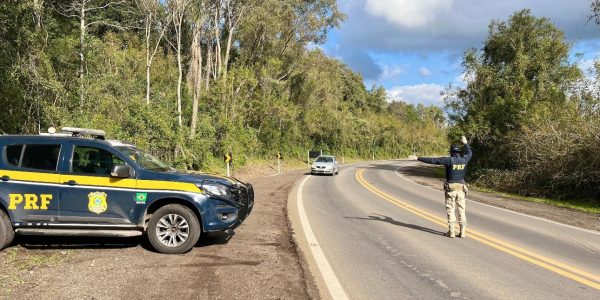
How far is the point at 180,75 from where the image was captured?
78.7 feet

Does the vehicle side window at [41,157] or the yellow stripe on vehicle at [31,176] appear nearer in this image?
the yellow stripe on vehicle at [31,176]

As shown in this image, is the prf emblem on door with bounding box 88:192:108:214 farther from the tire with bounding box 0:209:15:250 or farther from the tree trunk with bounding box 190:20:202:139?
the tree trunk with bounding box 190:20:202:139


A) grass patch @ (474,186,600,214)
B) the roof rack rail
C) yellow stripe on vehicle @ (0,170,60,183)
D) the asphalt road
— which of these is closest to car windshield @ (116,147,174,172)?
the roof rack rail

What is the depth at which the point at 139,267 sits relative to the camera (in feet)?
21.2

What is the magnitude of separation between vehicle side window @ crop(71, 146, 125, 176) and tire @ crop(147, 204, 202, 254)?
3.53 feet

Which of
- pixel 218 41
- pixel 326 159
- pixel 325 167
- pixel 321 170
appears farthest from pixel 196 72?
pixel 326 159

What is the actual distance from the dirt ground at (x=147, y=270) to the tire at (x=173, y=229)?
168 millimetres

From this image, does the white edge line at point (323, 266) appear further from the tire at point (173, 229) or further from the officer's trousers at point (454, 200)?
the officer's trousers at point (454, 200)

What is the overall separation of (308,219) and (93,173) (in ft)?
17.8

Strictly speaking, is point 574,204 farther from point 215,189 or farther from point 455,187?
point 215,189

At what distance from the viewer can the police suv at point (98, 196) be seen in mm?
7168

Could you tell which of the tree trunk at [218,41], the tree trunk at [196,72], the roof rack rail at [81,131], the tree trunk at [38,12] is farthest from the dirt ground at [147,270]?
the tree trunk at [218,41]

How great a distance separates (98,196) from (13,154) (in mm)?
1550

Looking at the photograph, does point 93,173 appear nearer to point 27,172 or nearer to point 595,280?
point 27,172
